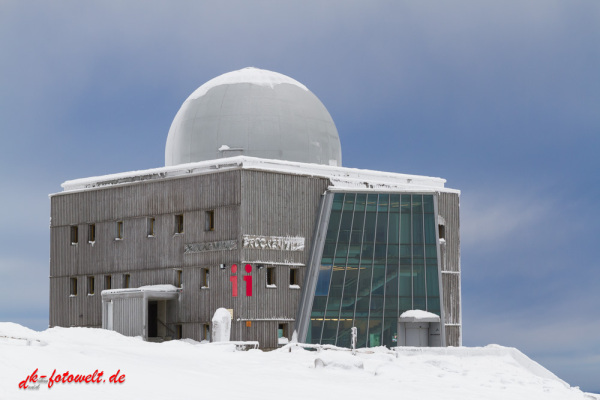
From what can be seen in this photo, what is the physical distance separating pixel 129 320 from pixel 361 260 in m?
13.0

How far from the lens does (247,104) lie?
2302 inches

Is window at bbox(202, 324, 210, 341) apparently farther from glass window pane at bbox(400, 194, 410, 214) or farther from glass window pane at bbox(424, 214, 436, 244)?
glass window pane at bbox(424, 214, 436, 244)

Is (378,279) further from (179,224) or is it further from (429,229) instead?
(179,224)

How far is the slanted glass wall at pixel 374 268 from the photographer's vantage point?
53844 millimetres

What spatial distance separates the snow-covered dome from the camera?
57.7 m

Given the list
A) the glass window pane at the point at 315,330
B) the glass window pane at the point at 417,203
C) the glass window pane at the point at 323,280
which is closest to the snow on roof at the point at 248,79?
the glass window pane at the point at 417,203

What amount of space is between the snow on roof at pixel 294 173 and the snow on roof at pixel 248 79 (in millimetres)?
6135

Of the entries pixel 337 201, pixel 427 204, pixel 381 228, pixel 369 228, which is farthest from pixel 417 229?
pixel 337 201

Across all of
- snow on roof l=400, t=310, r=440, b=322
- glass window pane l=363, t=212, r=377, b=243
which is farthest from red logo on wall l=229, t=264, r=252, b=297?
snow on roof l=400, t=310, r=440, b=322

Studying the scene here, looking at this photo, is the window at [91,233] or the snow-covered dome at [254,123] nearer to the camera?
the snow-covered dome at [254,123]

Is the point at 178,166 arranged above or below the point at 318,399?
above

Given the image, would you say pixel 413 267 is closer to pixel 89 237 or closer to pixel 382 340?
pixel 382 340

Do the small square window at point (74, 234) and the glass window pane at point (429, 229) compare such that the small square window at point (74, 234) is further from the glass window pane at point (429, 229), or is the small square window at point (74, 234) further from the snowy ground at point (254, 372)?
A: the glass window pane at point (429, 229)

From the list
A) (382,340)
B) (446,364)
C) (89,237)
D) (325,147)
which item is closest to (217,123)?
(325,147)
